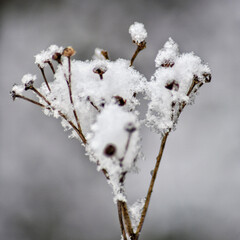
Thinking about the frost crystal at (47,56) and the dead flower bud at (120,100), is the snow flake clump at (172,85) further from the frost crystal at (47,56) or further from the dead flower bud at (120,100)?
the frost crystal at (47,56)

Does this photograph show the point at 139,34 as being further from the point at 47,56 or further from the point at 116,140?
the point at 116,140

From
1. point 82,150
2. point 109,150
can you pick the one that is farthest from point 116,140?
point 82,150

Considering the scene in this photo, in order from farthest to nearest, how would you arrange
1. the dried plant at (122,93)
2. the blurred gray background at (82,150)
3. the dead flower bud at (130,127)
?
the blurred gray background at (82,150)
the dried plant at (122,93)
the dead flower bud at (130,127)

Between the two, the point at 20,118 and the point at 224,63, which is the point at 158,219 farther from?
the point at 20,118

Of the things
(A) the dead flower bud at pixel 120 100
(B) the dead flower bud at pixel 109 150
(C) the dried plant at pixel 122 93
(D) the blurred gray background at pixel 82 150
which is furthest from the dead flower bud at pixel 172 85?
(D) the blurred gray background at pixel 82 150

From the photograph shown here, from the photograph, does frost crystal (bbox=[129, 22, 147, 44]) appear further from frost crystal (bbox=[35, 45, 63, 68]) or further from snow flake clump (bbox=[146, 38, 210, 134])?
frost crystal (bbox=[35, 45, 63, 68])

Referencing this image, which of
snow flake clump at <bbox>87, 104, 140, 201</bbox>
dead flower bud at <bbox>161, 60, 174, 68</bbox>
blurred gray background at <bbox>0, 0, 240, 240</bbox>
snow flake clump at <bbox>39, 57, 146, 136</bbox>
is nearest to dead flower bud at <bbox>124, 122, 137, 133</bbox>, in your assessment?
snow flake clump at <bbox>87, 104, 140, 201</bbox>

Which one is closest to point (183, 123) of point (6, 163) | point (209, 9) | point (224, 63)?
point (224, 63)
